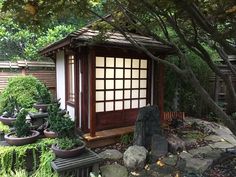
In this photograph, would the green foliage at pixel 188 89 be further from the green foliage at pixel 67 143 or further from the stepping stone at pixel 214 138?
the green foliage at pixel 67 143

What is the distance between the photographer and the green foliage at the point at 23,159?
415cm

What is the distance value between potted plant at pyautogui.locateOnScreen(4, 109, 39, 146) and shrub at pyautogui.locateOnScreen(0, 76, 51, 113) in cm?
213

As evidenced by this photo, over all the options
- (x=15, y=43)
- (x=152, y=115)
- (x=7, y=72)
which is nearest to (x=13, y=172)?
(x=152, y=115)

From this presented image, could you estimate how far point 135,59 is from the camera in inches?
257

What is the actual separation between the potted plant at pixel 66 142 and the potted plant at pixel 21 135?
2.16 ft

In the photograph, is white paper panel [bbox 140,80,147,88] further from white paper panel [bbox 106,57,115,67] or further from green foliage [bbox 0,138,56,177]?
green foliage [bbox 0,138,56,177]

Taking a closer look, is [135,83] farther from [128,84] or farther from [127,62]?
[127,62]

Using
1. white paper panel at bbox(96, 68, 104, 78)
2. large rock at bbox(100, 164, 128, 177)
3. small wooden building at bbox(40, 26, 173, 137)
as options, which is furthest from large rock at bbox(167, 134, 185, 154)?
white paper panel at bbox(96, 68, 104, 78)

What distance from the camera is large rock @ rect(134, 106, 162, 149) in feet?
16.1

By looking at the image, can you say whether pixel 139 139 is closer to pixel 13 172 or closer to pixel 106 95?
pixel 106 95

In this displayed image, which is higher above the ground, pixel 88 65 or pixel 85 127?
Answer: pixel 88 65

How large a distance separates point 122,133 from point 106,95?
1.03 meters

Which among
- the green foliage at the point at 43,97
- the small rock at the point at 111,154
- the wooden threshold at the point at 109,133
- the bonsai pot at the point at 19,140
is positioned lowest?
the small rock at the point at 111,154

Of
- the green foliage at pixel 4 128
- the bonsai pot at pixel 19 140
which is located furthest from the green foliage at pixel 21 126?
the green foliage at pixel 4 128
